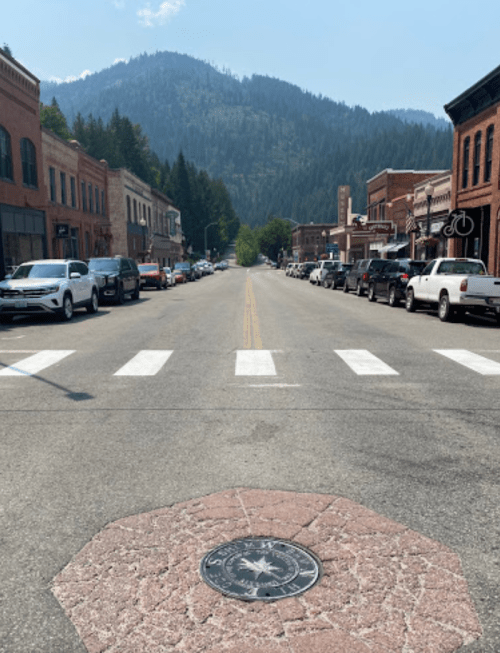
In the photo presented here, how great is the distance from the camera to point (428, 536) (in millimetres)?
3877

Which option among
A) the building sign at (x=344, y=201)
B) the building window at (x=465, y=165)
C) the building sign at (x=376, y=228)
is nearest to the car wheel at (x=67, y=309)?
the building window at (x=465, y=165)

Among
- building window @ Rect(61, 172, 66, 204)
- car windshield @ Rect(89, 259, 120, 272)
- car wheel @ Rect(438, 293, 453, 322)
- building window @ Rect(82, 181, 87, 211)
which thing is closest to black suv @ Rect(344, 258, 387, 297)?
car wheel @ Rect(438, 293, 453, 322)

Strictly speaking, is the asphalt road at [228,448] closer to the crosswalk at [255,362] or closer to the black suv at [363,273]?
the crosswalk at [255,362]

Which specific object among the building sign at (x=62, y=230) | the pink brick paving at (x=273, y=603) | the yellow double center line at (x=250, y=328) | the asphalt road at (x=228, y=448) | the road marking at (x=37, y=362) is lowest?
the yellow double center line at (x=250, y=328)

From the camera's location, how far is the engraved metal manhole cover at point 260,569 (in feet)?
10.7

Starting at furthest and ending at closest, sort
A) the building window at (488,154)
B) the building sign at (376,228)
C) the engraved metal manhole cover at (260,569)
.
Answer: the building sign at (376,228) → the building window at (488,154) → the engraved metal manhole cover at (260,569)

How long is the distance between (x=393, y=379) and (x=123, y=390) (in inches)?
153

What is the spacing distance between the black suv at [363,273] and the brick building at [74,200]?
16312 millimetres

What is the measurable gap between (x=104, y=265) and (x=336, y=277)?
16.7 meters

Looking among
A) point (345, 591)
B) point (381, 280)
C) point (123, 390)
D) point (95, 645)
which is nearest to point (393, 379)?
point (123, 390)

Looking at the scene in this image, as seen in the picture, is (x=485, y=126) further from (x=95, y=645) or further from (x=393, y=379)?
(x=95, y=645)

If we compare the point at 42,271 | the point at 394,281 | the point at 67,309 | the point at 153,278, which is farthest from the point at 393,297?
the point at 153,278

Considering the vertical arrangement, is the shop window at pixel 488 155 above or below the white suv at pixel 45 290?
above

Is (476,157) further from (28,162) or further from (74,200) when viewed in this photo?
(74,200)
